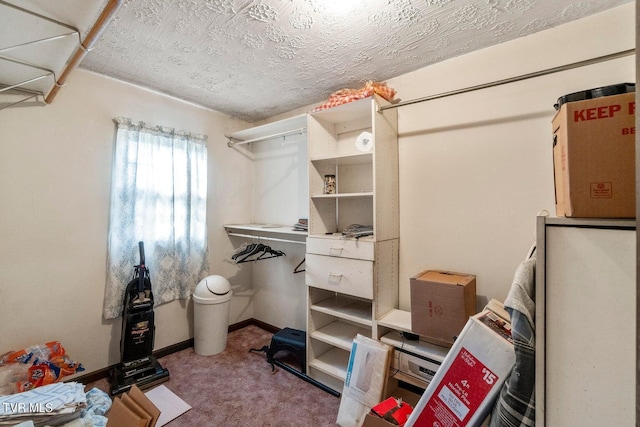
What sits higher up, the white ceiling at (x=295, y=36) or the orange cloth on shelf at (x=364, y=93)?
the white ceiling at (x=295, y=36)

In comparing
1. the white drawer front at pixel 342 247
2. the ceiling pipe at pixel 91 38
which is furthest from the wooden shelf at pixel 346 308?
the ceiling pipe at pixel 91 38

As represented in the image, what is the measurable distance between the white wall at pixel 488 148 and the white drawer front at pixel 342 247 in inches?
16.5

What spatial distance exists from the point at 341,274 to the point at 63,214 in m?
2.15

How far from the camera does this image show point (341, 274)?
203cm

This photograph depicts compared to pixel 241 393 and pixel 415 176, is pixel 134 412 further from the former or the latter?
pixel 415 176

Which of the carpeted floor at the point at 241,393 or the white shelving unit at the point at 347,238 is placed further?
the white shelving unit at the point at 347,238

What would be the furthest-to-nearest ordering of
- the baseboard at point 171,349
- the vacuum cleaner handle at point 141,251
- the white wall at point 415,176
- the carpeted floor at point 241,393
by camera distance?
the vacuum cleaner handle at point 141,251 → the baseboard at point 171,349 → the carpeted floor at point 241,393 → the white wall at point 415,176

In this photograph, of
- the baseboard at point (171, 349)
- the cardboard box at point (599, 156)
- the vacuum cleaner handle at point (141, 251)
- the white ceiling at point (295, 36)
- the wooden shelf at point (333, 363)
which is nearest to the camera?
the cardboard box at point (599, 156)

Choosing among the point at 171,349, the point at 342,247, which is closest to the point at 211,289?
the point at 171,349

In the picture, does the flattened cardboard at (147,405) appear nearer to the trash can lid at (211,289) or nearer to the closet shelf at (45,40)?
the trash can lid at (211,289)

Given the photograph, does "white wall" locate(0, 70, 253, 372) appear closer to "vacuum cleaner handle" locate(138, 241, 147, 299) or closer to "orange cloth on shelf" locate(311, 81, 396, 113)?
"vacuum cleaner handle" locate(138, 241, 147, 299)

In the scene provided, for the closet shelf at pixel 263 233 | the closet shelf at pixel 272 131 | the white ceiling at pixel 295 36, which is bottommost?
the closet shelf at pixel 263 233

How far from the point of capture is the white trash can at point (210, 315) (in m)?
2.58

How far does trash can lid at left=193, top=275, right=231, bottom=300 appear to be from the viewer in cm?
259
